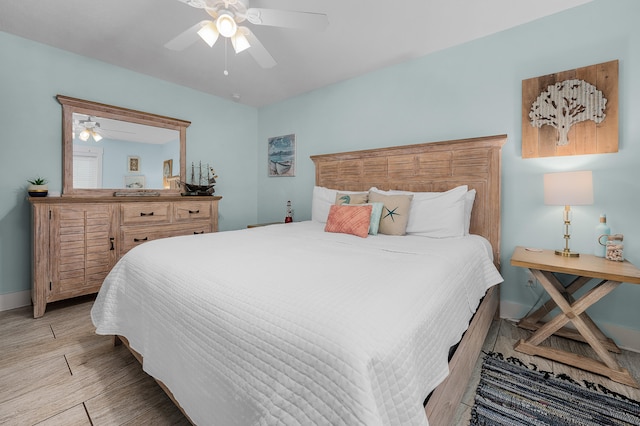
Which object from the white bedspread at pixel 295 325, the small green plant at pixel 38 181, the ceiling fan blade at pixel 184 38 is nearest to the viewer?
the white bedspread at pixel 295 325

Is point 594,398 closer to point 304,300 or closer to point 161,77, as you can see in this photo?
point 304,300

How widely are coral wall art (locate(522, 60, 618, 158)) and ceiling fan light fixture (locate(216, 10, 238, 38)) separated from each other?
231cm

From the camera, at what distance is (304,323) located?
790 mm

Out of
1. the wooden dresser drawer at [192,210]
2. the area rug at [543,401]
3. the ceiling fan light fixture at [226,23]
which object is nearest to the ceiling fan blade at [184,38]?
the ceiling fan light fixture at [226,23]

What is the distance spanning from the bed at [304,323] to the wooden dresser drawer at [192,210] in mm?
1441

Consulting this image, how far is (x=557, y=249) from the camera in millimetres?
2182

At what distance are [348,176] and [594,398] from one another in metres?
2.58

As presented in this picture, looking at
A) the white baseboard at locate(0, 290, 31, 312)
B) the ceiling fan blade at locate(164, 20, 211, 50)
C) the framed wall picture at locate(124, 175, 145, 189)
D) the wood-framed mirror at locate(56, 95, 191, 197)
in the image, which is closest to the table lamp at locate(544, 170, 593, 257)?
the ceiling fan blade at locate(164, 20, 211, 50)

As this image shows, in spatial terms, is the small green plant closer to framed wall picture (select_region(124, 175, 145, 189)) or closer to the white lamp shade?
framed wall picture (select_region(124, 175, 145, 189))

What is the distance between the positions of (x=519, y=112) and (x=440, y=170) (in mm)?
756

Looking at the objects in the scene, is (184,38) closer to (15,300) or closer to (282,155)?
(282,155)

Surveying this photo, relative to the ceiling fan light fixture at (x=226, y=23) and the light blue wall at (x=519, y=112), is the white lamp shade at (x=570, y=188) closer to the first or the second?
the light blue wall at (x=519, y=112)

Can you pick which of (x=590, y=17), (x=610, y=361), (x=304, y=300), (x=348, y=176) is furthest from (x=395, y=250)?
(x=590, y=17)

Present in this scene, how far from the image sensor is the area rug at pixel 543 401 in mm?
1320
